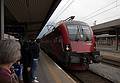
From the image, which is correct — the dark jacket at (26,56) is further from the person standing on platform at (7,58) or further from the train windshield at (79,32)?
the train windshield at (79,32)

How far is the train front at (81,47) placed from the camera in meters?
14.9

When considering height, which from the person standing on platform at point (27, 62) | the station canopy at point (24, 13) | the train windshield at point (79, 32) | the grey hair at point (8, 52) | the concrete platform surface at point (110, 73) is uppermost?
the station canopy at point (24, 13)

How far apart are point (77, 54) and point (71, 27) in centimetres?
206

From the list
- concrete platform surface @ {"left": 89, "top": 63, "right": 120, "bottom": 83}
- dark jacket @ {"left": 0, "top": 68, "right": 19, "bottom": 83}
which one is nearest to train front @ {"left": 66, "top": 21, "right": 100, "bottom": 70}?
concrete platform surface @ {"left": 89, "top": 63, "right": 120, "bottom": 83}

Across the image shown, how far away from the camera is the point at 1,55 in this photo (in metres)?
2.37

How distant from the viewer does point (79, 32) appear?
16.5 m

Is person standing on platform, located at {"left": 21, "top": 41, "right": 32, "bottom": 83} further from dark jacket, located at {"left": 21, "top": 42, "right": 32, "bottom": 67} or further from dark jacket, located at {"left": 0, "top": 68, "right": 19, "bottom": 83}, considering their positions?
dark jacket, located at {"left": 0, "top": 68, "right": 19, "bottom": 83}

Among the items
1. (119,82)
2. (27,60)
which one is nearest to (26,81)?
(27,60)

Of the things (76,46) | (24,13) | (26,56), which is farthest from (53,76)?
(24,13)

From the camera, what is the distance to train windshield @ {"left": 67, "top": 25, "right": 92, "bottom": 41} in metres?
16.0

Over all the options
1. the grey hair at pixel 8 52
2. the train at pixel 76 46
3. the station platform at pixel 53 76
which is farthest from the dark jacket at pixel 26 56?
the train at pixel 76 46

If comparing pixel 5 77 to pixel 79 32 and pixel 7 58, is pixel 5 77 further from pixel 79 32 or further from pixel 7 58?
pixel 79 32

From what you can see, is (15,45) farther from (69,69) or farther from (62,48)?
(69,69)

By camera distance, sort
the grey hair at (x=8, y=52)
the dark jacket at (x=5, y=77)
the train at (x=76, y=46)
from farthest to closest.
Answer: the train at (x=76, y=46) < the grey hair at (x=8, y=52) < the dark jacket at (x=5, y=77)
